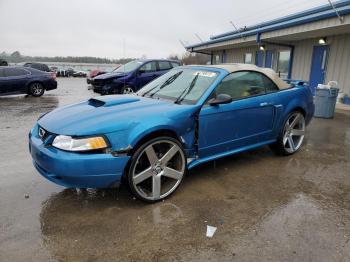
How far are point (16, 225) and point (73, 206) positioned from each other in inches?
23.3

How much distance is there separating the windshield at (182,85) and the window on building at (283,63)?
448 inches

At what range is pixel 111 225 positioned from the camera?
298 centimetres

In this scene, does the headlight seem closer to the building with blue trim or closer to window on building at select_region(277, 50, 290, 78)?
the building with blue trim

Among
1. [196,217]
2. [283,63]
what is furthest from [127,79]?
[196,217]

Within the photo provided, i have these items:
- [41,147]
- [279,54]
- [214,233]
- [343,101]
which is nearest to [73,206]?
[41,147]

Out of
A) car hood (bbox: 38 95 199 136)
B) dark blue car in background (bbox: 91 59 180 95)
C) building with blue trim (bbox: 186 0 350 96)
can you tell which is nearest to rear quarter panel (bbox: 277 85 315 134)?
car hood (bbox: 38 95 199 136)

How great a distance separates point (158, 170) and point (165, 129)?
48cm

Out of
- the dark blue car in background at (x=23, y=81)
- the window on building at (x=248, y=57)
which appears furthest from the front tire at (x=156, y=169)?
the window on building at (x=248, y=57)

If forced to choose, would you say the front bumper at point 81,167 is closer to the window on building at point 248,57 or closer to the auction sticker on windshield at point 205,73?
the auction sticker on windshield at point 205,73

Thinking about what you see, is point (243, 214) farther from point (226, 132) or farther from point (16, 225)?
point (16, 225)

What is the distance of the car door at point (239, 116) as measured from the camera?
3.82 m

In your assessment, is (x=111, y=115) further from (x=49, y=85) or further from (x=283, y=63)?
(x=283, y=63)

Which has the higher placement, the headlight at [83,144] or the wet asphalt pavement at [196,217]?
the headlight at [83,144]

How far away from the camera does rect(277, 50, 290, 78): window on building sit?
14659 mm
